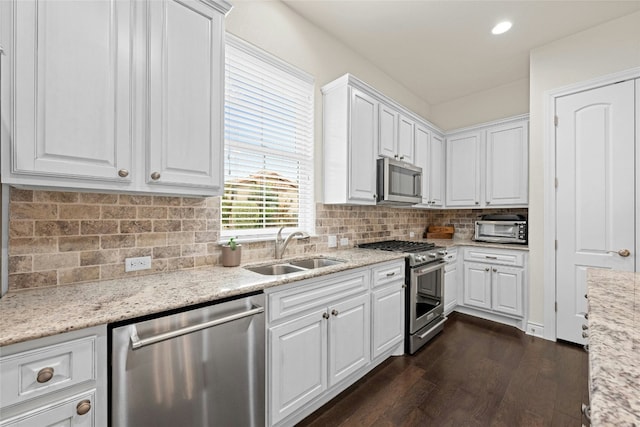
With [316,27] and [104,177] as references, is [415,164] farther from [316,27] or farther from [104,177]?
[104,177]

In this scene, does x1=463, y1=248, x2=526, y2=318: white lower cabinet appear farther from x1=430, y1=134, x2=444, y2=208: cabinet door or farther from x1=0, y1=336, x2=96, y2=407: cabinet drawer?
x1=0, y1=336, x2=96, y2=407: cabinet drawer

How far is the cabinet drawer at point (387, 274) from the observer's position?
7.51 ft

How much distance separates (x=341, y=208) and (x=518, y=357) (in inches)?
85.6

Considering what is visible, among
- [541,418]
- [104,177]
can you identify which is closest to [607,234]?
[541,418]

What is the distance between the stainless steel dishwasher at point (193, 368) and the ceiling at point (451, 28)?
8.64ft

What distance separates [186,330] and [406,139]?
3.02m

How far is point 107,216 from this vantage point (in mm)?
1532

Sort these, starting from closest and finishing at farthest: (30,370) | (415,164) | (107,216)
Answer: (30,370) → (107,216) → (415,164)

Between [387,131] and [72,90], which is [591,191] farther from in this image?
[72,90]

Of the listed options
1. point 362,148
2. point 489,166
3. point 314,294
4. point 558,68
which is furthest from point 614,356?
point 489,166

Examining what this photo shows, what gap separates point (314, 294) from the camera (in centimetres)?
178

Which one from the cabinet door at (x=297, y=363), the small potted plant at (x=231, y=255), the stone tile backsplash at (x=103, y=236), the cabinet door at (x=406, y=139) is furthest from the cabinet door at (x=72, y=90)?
the cabinet door at (x=406, y=139)

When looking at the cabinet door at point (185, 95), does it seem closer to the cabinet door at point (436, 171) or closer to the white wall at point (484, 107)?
the cabinet door at point (436, 171)

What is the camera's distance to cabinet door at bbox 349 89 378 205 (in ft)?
8.61
